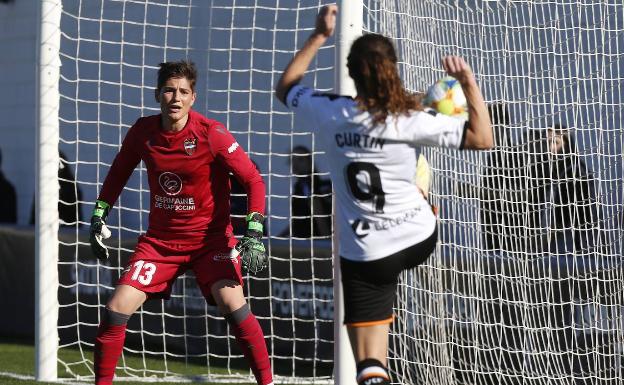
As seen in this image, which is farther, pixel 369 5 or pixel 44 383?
pixel 44 383

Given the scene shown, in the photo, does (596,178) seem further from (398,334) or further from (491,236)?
(398,334)

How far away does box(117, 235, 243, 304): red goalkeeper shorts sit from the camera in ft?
19.7

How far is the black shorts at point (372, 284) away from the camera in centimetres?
445

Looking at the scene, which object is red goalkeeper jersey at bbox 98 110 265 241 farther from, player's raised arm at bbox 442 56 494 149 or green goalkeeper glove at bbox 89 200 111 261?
player's raised arm at bbox 442 56 494 149

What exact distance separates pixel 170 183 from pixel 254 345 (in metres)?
0.95

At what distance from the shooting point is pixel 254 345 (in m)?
6.12

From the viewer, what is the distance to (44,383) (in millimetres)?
7457

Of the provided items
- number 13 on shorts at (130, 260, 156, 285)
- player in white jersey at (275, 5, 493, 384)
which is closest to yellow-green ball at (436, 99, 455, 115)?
player in white jersey at (275, 5, 493, 384)

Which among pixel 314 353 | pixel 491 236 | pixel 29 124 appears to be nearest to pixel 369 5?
pixel 491 236

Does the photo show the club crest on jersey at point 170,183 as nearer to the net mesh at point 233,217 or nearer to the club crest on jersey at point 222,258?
the club crest on jersey at point 222,258

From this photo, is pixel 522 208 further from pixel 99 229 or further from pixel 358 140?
pixel 358 140

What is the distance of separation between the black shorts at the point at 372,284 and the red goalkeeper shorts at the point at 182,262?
5.33 feet

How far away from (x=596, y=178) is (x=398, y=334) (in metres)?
1.47

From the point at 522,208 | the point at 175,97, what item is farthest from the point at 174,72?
the point at 522,208
